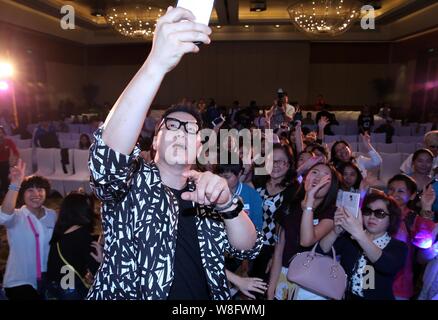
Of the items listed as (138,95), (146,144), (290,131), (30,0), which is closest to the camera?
(138,95)

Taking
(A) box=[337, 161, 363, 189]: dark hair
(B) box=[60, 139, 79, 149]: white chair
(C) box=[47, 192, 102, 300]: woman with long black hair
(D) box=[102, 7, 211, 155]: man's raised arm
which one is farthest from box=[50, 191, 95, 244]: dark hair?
(B) box=[60, 139, 79, 149]: white chair

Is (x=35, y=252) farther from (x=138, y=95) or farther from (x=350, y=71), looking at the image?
(x=350, y=71)

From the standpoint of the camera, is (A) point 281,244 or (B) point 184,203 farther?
(A) point 281,244

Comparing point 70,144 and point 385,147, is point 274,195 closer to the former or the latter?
point 385,147

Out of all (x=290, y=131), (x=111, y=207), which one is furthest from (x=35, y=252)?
(x=290, y=131)

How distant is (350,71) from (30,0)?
48.9 feet

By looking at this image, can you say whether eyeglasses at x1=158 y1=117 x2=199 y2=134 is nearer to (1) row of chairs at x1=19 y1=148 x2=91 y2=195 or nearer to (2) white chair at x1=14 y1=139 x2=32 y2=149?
(1) row of chairs at x1=19 y1=148 x2=91 y2=195

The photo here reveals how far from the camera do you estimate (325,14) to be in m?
3.87

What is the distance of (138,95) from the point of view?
796 millimetres

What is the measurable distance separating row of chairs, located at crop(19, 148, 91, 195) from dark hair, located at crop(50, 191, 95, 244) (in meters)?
3.98

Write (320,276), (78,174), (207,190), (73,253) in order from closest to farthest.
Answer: (207,190)
(320,276)
(73,253)
(78,174)

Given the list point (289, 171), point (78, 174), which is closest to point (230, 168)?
point (289, 171)

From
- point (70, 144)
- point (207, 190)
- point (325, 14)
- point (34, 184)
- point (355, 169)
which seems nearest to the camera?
point (207, 190)

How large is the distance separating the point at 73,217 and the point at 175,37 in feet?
6.13
